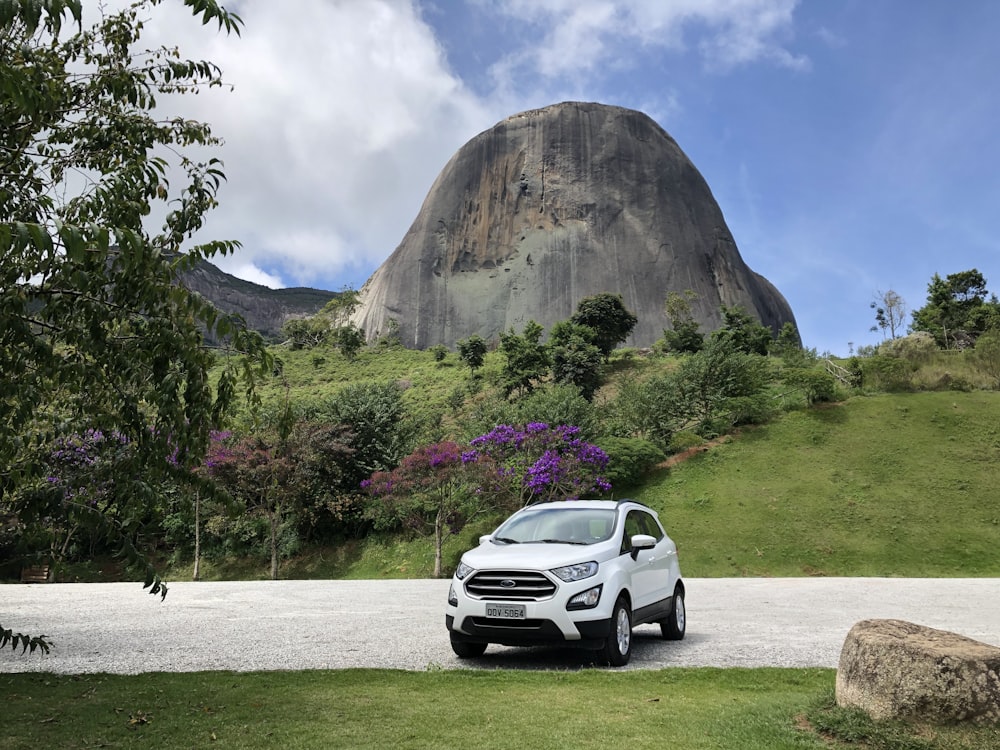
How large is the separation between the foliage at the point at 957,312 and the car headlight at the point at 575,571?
44.3m

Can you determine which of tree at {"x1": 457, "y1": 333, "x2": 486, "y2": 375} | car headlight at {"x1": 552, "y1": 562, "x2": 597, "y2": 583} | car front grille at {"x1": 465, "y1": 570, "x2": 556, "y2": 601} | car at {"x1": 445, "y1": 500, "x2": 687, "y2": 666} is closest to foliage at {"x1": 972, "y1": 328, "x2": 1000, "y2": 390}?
tree at {"x1": 457, "y1": 333, "x2": 486, "y2": 375}

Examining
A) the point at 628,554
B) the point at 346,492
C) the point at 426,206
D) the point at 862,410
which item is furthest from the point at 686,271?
the point at 628,554

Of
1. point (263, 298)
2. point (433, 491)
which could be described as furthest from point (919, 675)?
point (263, 298)

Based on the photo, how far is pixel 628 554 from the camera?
743 centimetres

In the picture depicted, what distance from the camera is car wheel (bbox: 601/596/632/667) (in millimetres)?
6715

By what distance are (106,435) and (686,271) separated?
85.1 m

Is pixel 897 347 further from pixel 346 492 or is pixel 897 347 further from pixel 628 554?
pixel 628 554

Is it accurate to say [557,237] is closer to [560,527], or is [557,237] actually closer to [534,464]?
[534,464]

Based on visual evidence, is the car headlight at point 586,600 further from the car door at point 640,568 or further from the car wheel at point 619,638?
the car door at point 640,568

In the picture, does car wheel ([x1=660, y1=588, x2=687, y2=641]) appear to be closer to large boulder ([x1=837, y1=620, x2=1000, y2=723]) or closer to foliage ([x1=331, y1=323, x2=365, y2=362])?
large boulder ([x1=837, y1=620, x2=1000, y2=723])

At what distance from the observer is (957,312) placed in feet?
164

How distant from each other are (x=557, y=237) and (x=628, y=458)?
64431mm

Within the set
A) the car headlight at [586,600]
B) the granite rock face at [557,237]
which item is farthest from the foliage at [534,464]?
the granite rock face at [557,237]

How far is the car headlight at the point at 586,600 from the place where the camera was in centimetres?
658
